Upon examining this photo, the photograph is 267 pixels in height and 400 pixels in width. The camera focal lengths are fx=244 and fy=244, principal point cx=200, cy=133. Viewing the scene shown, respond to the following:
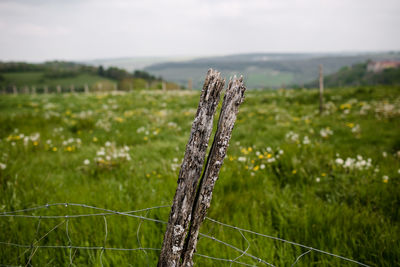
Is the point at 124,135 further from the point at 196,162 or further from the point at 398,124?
the point at 398,124

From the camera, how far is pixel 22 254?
2516mm

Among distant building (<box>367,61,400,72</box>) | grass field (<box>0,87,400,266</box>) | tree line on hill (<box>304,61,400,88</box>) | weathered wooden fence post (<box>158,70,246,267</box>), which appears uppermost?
distant building (<box>367,61,400,72</box>)

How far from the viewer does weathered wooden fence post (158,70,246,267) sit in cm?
154

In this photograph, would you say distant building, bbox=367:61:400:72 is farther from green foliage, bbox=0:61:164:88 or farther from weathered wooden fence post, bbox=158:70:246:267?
weathered wooden fence post, bbox=158:70:246:267

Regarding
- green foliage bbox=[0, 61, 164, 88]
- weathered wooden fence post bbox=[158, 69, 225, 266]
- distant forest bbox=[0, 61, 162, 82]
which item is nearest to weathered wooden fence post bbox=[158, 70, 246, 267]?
weathered wooden fence post bbox=[158, 69, 225, 266]

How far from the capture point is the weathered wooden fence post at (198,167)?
5.06 feet

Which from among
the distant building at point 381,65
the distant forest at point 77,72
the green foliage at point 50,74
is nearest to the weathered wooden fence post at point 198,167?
the green foliage at point 50,74

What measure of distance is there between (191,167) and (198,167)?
5 cm

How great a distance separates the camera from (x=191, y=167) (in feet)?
Answer: 5.17

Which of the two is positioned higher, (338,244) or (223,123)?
(223,123)

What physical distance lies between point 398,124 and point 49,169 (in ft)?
30.3

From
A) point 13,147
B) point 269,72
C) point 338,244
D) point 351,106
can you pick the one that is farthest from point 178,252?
point 269,72

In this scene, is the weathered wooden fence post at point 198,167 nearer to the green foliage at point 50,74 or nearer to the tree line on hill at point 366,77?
the tree line on hill at point 366,77

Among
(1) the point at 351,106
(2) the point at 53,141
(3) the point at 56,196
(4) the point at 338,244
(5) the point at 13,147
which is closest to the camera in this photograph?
(4) the point at 338,244
